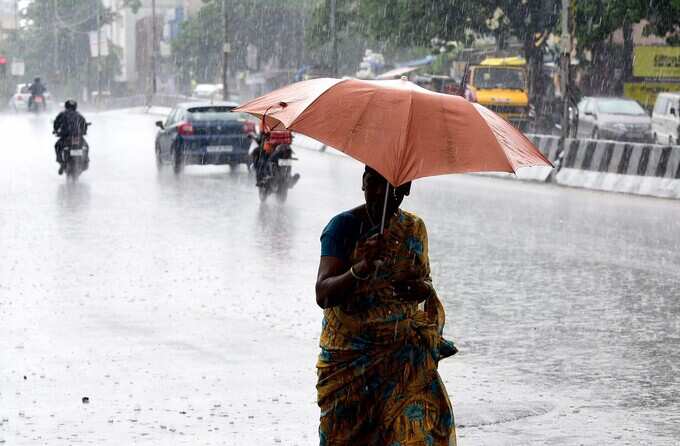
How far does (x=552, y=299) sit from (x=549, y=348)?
2.21 metres

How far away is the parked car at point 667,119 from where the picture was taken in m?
36.3

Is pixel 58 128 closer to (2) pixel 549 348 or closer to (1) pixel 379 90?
(2) pixel 549 348

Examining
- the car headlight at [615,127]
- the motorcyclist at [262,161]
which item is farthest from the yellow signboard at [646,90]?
the motorcyclist at [262,161]

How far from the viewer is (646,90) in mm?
45969

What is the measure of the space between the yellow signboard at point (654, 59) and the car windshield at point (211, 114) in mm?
19456

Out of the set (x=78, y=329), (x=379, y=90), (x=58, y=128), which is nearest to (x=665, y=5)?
(x=58, y=128)

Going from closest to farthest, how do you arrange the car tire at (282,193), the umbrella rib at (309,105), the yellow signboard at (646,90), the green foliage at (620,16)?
the umbrella rib at (309,105), the car tire at (282,193), the green foliage at (620,16), the yellow signboard at (646,90)

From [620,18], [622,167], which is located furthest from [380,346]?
[620,18]

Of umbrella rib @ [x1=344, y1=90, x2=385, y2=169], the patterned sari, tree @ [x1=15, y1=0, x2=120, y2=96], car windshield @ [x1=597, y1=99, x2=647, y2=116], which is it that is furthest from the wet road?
tree @ [x1=15, y1=0, x2=120, y2=96]

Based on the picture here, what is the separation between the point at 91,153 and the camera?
1383 inches

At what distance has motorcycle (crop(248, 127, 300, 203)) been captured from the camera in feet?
69.5

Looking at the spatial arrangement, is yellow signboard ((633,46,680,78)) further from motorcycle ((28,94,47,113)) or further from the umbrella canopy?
the umbrella canopy

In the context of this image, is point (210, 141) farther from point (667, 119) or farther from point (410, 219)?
point (410, 219)

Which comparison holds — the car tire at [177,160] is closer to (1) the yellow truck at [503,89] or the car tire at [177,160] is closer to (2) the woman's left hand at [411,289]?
(1) the yellow truck at [503,89]
